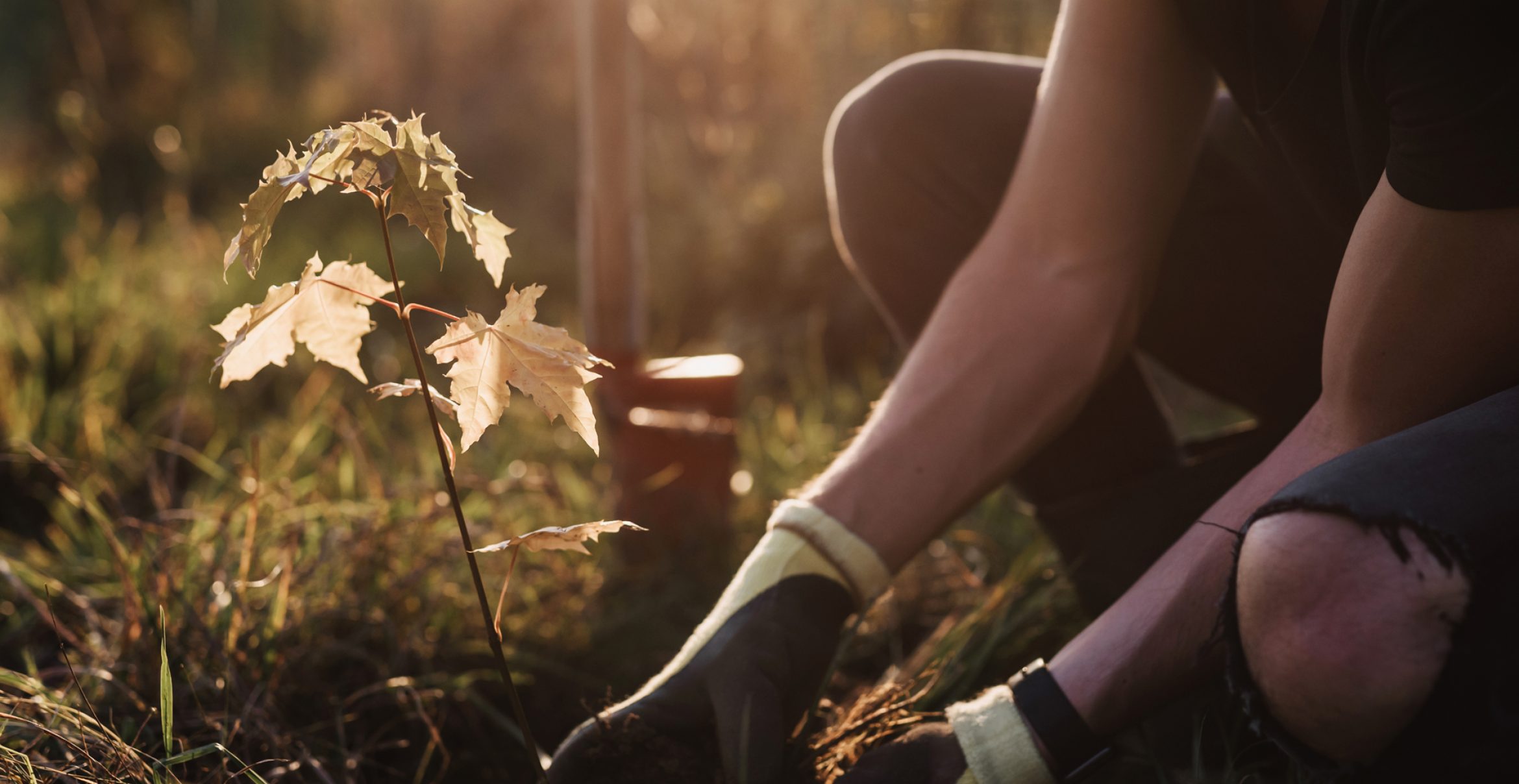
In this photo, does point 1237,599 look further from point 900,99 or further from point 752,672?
point 900,99

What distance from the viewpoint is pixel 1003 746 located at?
79 cm

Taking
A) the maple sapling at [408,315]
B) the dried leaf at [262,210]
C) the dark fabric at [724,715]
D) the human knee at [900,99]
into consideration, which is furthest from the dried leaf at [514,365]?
the human knee at [900,99]

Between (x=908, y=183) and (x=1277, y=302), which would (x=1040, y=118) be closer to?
(x=908, y=183)

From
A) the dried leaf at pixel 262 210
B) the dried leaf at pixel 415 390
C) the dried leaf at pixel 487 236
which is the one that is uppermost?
the dried leaf at pixel 262 210

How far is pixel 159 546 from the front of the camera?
47.1 inches

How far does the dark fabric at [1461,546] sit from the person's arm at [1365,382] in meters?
0.07

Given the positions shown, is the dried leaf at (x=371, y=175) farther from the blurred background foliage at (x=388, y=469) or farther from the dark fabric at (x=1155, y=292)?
the dark fabric at (x=1155, y=292)

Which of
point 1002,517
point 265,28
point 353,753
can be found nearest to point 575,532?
point 353,753

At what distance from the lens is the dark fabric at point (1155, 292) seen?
122 centimetres

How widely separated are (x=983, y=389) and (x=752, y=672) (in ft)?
1.26

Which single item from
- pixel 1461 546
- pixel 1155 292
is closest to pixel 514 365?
pixel 1461 546

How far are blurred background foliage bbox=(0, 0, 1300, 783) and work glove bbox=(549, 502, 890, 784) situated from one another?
10.3 inches

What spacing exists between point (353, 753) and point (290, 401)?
5.46ft

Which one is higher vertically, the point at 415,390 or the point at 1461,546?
the point at 415,390
